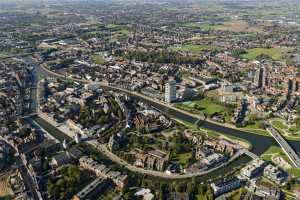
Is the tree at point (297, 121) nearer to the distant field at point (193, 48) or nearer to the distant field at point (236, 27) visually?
the distant field at point (193, 48)

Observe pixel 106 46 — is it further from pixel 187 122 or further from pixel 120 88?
pixel 187 122

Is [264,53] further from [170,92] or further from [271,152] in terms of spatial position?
[271,152]

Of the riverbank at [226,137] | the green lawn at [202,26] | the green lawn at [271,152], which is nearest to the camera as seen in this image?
the green lawn at [271,152]

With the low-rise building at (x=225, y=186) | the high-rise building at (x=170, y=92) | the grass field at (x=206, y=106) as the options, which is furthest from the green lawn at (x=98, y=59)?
the low-rise building at (x=225, y=186)

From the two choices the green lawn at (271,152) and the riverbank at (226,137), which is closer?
the green lawn at (271,152)

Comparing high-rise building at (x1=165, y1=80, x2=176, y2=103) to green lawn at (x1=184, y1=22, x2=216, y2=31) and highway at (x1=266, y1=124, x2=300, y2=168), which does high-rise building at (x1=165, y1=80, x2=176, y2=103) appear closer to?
highway at (x1=266, y1=124, x2=300, y2=168)

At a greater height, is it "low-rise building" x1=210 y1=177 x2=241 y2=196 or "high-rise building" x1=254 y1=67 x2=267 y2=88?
"high-rise building" x1=254 y1=67 x2=267 y2=88

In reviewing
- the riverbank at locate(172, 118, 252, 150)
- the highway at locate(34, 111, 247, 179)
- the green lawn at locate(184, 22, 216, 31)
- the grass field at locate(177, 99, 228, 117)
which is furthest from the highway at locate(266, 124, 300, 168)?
the green lawn at locate(184, 22, 216, 31)

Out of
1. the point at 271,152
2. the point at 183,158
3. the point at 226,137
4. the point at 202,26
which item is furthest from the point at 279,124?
the point at 202,26
